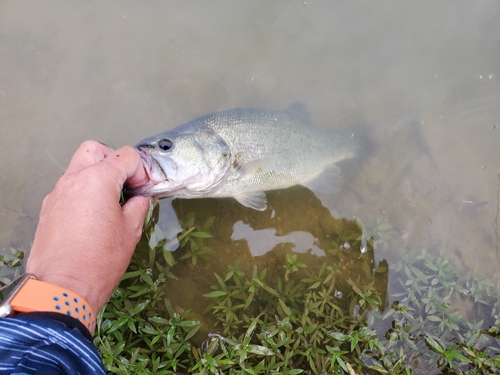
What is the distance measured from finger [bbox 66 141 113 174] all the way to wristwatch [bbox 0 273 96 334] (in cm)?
76

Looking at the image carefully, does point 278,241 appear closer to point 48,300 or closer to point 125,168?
point 125,168

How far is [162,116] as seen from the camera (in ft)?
12.8

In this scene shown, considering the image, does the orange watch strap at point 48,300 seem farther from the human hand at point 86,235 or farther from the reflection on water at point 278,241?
the reflection on water at point 278,241

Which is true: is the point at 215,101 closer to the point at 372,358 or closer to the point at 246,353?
the point at 246,353

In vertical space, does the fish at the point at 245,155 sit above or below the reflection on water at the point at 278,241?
above

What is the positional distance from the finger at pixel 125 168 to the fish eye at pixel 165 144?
16.0 inches

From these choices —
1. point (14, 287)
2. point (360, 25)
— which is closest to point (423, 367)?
point (14, 287)

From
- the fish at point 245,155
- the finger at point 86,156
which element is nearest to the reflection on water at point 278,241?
the fish at point 245,155

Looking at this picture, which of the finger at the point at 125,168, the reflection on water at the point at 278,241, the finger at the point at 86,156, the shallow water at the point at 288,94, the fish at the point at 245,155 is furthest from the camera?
the shallow water at the point at 288,94

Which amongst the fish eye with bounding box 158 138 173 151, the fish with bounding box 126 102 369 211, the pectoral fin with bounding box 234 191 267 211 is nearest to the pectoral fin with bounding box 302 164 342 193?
the fish with bounding box 126 102 369 211

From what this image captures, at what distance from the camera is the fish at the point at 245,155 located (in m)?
2.87

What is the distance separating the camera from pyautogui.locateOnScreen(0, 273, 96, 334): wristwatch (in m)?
1.54

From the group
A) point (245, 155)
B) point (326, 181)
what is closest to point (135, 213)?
point (245, 155)

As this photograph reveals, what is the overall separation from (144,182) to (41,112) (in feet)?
6.71
